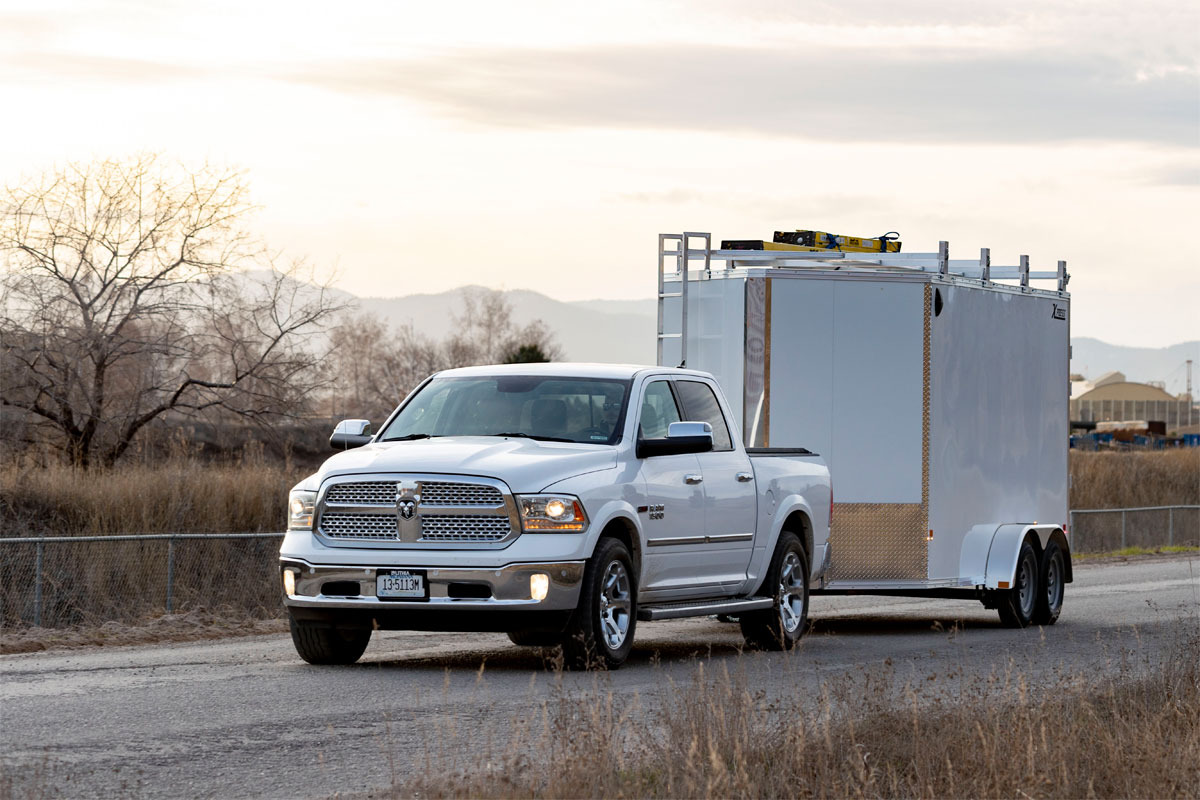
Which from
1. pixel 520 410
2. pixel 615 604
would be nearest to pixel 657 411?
pixel 520 410

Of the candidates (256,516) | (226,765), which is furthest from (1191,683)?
(256,516)

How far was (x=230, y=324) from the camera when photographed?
30281 millimetres

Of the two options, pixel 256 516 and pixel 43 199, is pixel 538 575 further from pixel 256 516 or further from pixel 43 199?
pixel 43 199

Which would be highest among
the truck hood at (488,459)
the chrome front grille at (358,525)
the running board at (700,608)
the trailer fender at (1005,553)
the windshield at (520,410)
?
the windshield at (520,410)

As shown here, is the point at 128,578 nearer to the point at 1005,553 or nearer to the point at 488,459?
the point at 488,459

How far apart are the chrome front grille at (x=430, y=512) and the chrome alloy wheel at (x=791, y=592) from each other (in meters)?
3.74

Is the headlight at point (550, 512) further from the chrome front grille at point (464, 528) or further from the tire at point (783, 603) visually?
the tire at point (783, 603)

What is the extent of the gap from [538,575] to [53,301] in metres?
19.8

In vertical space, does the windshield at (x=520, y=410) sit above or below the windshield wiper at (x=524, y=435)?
above

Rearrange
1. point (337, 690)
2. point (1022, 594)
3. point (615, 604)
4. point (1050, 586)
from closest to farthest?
point (337, 690) < point (615, 604) < point (1022, 594) < point (1050, 586)

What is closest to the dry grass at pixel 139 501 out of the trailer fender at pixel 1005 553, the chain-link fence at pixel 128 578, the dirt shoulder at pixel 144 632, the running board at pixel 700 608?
the chain-link fence at pixel 128 578

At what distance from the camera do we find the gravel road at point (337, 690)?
26.6 ft

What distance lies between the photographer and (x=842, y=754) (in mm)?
7863

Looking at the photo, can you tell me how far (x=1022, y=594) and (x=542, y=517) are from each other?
789cm
